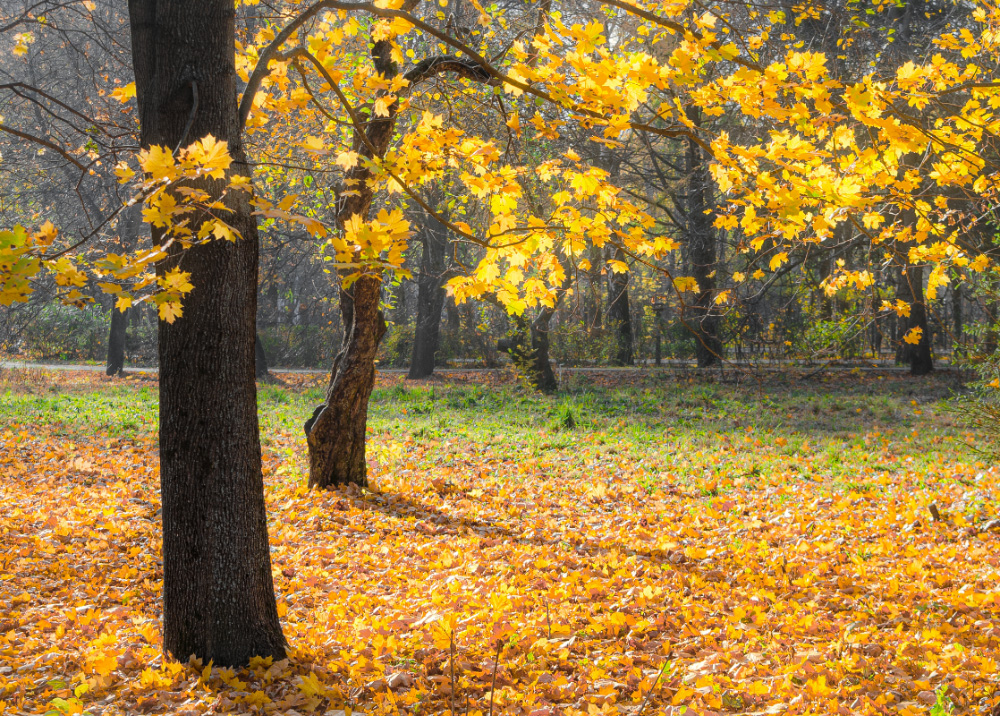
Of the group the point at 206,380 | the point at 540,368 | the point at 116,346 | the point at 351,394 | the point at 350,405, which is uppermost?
the point at 116,346

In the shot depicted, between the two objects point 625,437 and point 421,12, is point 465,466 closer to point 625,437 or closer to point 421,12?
point 625,437

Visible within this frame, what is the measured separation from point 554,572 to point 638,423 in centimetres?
638

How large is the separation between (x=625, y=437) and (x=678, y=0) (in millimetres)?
7048

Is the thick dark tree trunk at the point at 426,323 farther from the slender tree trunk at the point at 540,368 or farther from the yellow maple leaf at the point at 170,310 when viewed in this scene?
the yellow maple leaf at the point at 170,310

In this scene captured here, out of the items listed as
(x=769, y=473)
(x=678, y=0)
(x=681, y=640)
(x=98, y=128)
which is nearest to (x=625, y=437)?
(x=769, y=473)

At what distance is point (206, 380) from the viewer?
3195 millimetres

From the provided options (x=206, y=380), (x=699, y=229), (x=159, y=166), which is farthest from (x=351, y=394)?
(x=699, y=229)

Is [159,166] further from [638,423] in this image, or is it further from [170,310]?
[638,423]

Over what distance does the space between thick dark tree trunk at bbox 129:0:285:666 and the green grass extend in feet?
17.2

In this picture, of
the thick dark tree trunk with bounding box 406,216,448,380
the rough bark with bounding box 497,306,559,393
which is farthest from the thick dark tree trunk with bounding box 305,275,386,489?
the thick dark tree trunk with bounding box 406,216,448,380

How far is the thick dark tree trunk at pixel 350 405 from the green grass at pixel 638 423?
1.43 m

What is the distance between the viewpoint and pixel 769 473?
314 inches

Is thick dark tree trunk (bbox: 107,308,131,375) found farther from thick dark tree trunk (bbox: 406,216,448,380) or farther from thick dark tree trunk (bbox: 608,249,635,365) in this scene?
thick dark tree trunk (bbox: 608,249,635,365)

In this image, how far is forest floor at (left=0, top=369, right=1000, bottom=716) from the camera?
3.15 metres
